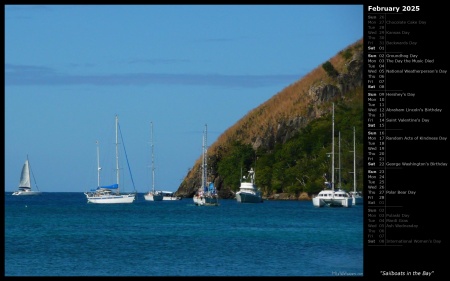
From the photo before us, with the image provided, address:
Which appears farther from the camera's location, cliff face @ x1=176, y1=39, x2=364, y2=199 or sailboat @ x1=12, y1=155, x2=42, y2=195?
sailboat @ x1=12, y1=155, x2=42, y2=195

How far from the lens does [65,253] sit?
5344 centimetres

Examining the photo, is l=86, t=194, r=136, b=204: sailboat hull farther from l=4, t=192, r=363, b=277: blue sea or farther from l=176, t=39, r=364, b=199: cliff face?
l=4, t=192, r=363, b=277: blue sea

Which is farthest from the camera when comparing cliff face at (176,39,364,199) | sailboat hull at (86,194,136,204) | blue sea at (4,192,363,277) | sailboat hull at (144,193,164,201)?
sailboat hull at (144,193,164,201)

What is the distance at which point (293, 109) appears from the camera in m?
143

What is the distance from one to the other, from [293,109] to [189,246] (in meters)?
87.8

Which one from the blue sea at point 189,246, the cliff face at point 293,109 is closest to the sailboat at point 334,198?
the blue sea at point 189,246

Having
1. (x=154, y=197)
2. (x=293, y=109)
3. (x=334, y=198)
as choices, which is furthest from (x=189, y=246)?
(x=154, y=197)

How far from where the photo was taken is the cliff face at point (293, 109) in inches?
5404

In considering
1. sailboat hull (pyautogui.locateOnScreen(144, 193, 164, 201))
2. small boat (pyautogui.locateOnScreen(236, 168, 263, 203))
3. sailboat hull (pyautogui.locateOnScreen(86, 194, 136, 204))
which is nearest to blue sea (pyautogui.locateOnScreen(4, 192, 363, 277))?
sailboat hull (pyautogui.locateOnScreen(86, 194, 136, 204))

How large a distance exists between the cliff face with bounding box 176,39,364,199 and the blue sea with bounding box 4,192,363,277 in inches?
1831

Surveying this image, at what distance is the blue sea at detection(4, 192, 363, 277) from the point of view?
141 feet

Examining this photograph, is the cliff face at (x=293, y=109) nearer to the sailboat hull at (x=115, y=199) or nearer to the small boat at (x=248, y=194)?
the small boat at (x=248, y=194)

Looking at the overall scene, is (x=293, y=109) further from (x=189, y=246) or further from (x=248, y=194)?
(x=189, y=246)
